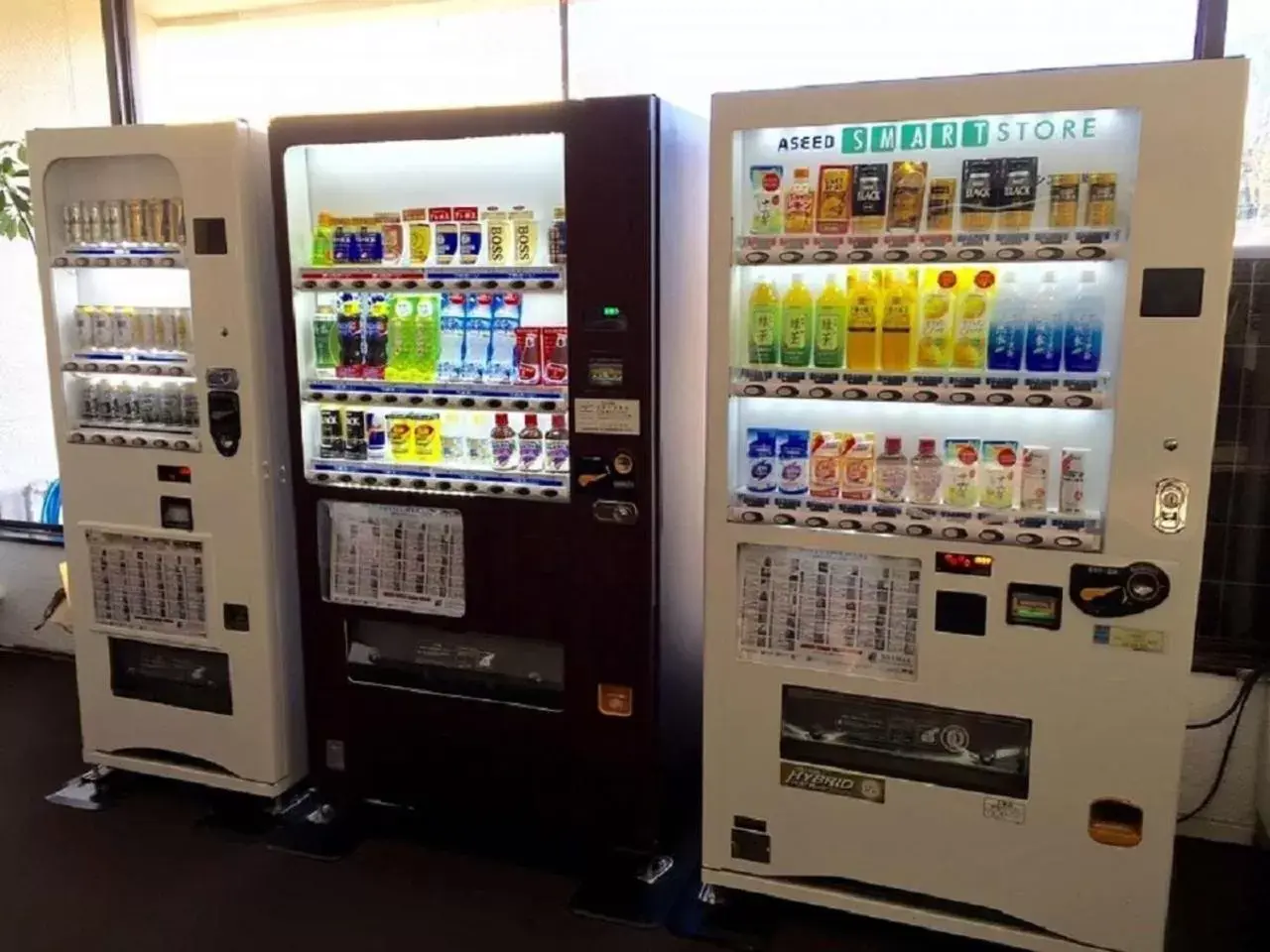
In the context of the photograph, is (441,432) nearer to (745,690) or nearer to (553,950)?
(745,690)

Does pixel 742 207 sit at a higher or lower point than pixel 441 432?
higher

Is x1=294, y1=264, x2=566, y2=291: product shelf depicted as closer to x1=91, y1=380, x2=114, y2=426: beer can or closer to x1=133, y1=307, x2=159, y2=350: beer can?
x1=133, y1=307, x2=159, y2=350: beer can

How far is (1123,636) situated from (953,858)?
2.27ft

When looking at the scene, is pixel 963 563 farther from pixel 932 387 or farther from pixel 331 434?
pixel 331 434

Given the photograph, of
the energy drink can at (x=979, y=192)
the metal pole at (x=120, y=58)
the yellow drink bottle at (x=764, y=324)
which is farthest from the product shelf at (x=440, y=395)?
the metal pole at (x=120, y=58)

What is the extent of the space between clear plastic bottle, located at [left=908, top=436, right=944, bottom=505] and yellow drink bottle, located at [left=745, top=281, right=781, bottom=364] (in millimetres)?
427

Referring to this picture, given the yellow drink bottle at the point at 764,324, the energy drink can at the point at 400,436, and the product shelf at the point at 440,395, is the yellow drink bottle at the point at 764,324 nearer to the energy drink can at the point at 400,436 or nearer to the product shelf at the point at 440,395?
the product shelf at the point at 440,395

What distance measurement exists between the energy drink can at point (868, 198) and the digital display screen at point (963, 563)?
78 cm

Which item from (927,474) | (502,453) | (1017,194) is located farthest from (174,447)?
(1017,194)

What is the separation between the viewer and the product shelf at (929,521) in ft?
7.50

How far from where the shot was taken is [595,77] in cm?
331

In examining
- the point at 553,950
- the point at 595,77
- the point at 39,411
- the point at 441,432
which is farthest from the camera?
the point at 39,411

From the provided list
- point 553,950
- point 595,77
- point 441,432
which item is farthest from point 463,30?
point 553,950

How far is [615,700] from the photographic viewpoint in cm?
279
